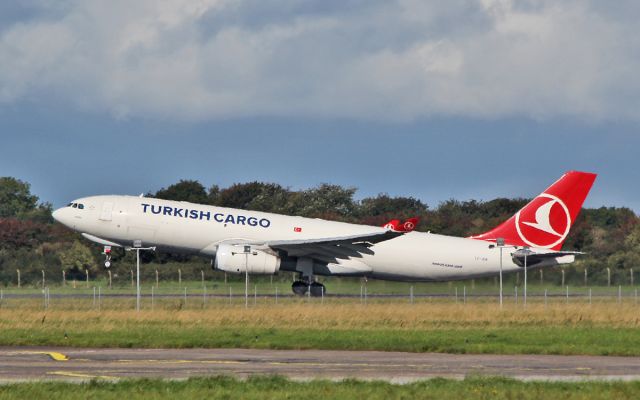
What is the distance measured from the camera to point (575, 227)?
9256 centimetres

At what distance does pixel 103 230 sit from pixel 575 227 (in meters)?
44.2

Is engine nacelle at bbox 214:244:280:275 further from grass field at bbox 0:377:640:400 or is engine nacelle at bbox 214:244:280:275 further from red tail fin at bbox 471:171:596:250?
grass field at bbox 0:377:640:400

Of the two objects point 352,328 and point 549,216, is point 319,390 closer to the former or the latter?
point 352,328

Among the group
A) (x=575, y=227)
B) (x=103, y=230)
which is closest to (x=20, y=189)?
(x=575, y=227)

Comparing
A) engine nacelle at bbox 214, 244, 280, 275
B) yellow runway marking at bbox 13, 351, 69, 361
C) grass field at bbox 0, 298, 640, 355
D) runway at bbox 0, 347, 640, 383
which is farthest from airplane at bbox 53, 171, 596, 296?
yellow runway marking at bbox 13, 351, 69, 361

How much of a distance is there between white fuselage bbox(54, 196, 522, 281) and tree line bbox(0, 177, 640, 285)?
6.62 m

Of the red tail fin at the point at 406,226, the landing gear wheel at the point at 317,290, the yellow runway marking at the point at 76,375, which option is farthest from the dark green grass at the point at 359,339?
the landing gear wheel at the point at 317,290

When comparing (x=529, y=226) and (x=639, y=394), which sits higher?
(x=529, y=226)

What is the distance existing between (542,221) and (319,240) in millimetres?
12772

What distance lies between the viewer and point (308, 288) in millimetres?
60844

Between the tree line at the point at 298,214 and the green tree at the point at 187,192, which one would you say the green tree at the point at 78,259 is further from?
the green tree at the point at 187,192

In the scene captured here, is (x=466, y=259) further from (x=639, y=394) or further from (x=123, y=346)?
(x=639, y=394)

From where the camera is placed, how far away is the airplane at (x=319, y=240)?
59.7 m

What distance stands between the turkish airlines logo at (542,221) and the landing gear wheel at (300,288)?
38.8 feet
